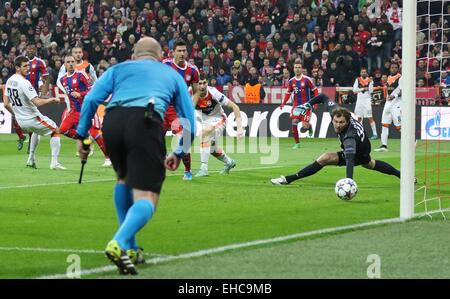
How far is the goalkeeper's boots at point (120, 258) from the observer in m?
7.66

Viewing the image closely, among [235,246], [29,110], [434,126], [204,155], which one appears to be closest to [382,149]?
[434,126]

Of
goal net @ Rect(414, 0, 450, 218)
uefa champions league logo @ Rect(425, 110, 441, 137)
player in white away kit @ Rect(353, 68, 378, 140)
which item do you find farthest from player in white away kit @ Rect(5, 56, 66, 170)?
player in white away kit @ Rect(353, 68, 378, 140)

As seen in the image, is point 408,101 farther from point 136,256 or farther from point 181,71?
point 181,71

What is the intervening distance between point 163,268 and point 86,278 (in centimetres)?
74

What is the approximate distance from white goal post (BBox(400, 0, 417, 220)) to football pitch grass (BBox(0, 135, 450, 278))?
0.49 m

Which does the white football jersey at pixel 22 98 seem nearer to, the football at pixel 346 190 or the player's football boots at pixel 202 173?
the player's football boots at pixel 202 173

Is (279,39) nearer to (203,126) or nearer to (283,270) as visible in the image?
(203,126)

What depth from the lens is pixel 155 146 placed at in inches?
311

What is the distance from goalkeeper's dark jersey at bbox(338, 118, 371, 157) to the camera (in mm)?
14445

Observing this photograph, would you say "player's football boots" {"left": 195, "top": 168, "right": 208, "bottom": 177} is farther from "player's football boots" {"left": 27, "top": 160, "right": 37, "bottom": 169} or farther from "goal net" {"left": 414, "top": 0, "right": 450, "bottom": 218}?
"goal net" {"left": 414, "top": 0, "right": 450, "bottom": 218}

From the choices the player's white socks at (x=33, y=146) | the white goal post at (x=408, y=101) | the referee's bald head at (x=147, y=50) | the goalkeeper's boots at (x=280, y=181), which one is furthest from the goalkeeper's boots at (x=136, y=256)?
the player's white socks at (x=33, y=146)

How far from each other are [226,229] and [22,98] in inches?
354

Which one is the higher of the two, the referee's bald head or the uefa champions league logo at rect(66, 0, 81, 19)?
the uefa champions league logo at rect(66, 0, 81, 19)

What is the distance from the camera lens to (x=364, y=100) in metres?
28.6
